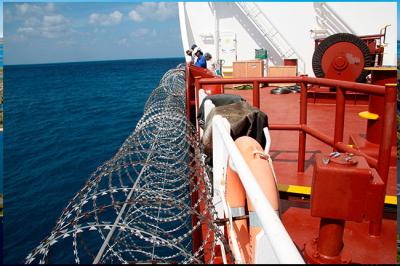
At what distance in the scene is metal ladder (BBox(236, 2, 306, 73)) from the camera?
1814 cm

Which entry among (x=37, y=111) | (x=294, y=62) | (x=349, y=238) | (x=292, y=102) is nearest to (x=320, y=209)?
(x=349, y=238)

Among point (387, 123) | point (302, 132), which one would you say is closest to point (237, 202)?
point (387, 123)

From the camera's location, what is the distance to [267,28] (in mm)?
18406

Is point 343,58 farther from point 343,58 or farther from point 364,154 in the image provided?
point 364,154

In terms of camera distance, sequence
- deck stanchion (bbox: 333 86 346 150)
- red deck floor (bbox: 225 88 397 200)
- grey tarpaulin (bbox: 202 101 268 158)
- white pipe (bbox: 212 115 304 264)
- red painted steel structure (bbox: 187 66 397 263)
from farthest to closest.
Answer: red deck floor (bbox: 225 88 397 200) → grey tarpaulin (bbox: 202 101 268 158) → deck stanchion (bbox: 333 86 346 150) → red painted steel structure (bbox: 187 66 397 263) → white pipe (bbox: 212 115 304 264)

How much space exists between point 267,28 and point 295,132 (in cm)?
1304

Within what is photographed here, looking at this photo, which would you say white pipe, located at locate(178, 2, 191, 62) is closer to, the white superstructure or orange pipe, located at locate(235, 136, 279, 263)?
the white superstructure

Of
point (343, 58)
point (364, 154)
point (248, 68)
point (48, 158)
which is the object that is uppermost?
point (248, 68)

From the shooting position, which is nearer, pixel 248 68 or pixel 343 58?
pixel 343 58

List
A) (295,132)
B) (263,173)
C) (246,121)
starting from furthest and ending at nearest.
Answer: (295,132) → (246,121) → (263,173)

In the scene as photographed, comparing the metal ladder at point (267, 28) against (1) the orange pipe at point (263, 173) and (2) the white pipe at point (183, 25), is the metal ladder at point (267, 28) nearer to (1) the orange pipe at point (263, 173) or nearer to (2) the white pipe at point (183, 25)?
(2) the white pipe at point (183, 25)

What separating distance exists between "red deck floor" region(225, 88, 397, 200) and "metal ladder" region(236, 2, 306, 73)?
24.2 feet

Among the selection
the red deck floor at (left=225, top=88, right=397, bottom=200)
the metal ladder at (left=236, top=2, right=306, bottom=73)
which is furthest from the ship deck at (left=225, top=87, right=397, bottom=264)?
the metal ladder at (left=236, top=2, right=306, bottom=73)

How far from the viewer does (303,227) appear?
3275mm
